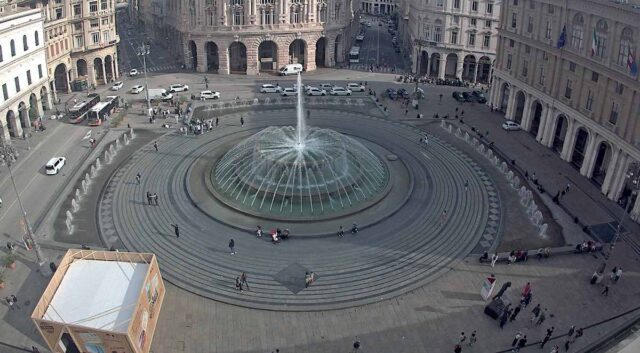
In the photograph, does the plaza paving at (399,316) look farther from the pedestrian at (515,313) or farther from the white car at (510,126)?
the white car at (510,126)

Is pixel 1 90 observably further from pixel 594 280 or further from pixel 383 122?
pixel 594 280

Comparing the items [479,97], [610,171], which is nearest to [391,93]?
[479,97]

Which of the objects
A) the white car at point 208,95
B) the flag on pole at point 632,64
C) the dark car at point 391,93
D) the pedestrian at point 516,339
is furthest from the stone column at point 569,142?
the white car at point 208,95

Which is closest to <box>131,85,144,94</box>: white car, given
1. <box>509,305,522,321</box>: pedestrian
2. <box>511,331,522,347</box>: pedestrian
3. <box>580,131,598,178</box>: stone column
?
<box>580,131,598,178</box>: stone column

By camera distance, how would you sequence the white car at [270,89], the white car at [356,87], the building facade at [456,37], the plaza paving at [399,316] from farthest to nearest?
the building facade at [456,37] < the white car at [356,87] < the white car at [270,89] < the plaza paving at [399,316]

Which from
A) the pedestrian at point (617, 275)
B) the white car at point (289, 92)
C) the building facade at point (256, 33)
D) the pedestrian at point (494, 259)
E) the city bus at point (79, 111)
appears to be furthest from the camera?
the building facade at point (256, 33)

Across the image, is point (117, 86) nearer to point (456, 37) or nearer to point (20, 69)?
A: point (20, 69)

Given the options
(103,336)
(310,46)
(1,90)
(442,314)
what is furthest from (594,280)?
(310,46)
